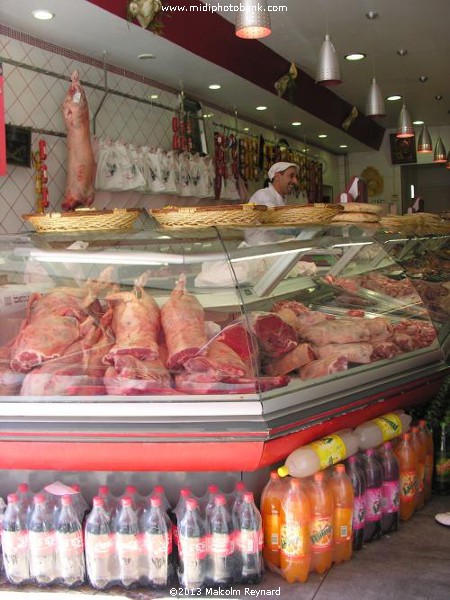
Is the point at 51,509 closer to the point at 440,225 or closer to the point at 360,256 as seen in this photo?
the point at 360,256

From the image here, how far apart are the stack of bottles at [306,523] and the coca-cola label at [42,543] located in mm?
769

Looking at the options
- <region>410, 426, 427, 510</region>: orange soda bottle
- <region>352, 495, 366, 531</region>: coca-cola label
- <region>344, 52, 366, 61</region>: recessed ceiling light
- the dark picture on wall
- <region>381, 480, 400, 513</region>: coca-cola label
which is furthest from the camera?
the dark picture on wall

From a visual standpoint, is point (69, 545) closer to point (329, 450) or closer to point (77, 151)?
point (329, 450)

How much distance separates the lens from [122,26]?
18.7ft

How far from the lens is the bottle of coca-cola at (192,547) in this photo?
2.47 m

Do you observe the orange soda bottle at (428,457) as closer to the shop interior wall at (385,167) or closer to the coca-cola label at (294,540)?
the coca-cola label at (294,540)

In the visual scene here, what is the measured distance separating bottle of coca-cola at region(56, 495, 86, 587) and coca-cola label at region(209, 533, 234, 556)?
47 centimetres

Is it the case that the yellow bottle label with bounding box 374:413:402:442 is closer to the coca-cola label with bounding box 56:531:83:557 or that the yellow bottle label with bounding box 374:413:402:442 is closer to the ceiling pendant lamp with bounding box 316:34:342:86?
the coca-cola label with bounding box 56:531:83:557

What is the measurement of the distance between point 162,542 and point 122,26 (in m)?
4.47

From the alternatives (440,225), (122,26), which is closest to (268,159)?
(440,225)


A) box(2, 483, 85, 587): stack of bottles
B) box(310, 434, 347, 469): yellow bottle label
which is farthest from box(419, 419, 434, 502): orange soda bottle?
box(2, 483, 85, 587): stack of bottles

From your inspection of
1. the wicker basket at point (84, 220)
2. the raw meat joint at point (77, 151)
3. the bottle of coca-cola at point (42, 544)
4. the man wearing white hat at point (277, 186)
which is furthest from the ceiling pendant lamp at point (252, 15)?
the bottle of coca-cola at point (42, 544)

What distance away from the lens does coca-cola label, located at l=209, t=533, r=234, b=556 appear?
247cm

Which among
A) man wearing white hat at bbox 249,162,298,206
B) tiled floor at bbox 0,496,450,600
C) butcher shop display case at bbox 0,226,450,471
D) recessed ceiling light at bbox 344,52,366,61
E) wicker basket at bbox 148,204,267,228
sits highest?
recessed ceiling light at bbox 344,52,366,61
